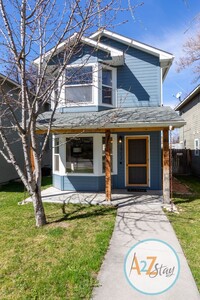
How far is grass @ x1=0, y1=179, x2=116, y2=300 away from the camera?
3.24 metres

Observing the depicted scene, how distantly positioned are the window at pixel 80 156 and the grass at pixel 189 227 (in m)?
3.61

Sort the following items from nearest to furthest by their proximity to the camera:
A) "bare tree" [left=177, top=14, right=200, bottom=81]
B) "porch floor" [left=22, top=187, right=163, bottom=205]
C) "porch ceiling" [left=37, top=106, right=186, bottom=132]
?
1. "porch ceiling" [left=37, top=106, right=186, bottom=132]
2. "porch floor" [left=22, top=187, right=163, bottom=205]
3. "bare tree" [left=177, top=14, right=200, bottom=81]

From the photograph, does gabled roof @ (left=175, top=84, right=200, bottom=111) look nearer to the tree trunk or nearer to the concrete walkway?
the concrete walkway

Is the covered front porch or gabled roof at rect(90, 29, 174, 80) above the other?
gabled roof at rect(90, 29, 174, 80)

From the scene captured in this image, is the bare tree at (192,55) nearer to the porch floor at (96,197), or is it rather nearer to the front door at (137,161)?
the front door at (137,161)

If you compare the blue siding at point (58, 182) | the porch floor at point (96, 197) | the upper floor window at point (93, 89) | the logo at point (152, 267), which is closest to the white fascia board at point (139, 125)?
the upper floor window at point (93, 89)

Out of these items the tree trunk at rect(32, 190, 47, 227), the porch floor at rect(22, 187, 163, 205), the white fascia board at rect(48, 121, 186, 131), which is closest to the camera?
the tree trunk at rect(32, 190, 47, 227)

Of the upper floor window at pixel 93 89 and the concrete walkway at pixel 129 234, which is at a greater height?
the upper floor window at pixel 93 89

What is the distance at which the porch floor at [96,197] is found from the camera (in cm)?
784

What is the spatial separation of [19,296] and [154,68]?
915 centimetres

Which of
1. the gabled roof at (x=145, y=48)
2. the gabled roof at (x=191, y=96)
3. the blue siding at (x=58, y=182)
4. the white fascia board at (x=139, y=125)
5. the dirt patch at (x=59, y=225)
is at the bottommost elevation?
the dirt patch at (x=59, y=225)

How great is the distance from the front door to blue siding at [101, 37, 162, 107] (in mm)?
1574

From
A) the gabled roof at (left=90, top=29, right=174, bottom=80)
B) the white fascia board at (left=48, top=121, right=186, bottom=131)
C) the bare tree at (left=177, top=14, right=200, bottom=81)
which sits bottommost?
the white fascia board at (left=48, top=121, right=186, bottom=131)

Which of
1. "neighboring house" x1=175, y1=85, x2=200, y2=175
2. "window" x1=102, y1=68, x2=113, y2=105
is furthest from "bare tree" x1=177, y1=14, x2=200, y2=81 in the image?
"window" x1=102, y1=68, x2=113, y2=105
